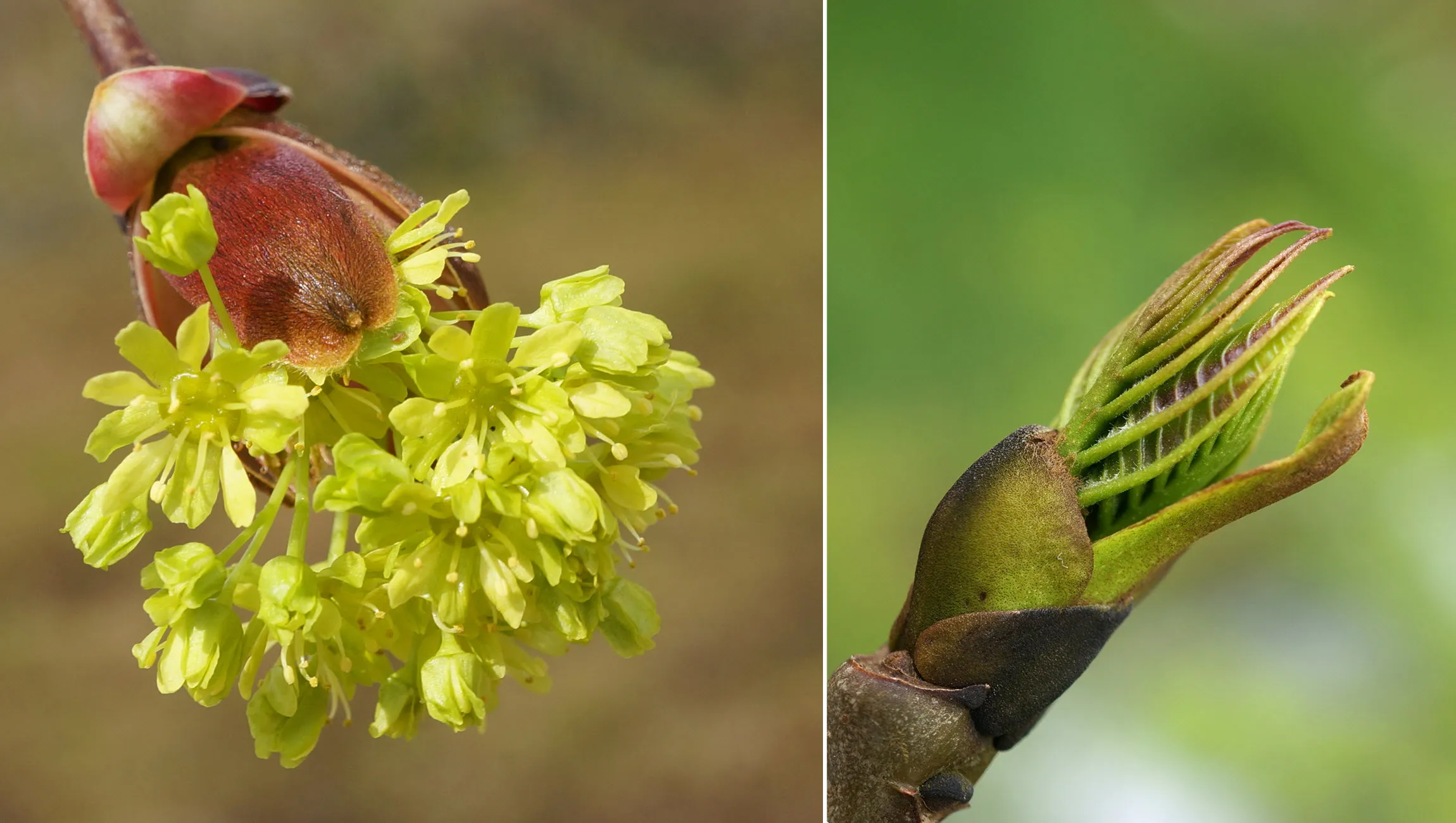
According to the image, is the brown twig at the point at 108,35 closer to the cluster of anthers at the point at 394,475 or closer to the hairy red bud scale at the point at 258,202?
the hairy red bud scale at the point at 258,202

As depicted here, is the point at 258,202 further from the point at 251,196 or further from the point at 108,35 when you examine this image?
the point at 108,35

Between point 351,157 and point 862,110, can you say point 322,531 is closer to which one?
point 862,110

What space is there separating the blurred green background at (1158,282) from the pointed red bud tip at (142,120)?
0.74 metres

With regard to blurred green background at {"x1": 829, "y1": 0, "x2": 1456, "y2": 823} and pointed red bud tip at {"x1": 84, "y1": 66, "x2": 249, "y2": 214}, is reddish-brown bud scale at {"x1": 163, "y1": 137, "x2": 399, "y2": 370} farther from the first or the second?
blurred green background at {"x1": 829, "y1": 0, "x2": 1456, "y2": 823}

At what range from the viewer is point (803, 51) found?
2473 millimetres

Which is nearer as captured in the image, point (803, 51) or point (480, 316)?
point (480, 316)

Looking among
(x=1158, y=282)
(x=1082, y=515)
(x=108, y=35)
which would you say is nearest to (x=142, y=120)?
(x=108, y=35)

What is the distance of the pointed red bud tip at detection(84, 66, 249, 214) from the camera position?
0.67 meters

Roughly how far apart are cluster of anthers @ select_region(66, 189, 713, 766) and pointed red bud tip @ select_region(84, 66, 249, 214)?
0.14m

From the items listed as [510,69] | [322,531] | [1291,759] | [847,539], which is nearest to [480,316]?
[847,539]

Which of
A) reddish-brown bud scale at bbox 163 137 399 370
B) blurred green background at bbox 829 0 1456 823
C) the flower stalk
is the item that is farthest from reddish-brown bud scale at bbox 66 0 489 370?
blurred green background at bbox 829 0 1456 823

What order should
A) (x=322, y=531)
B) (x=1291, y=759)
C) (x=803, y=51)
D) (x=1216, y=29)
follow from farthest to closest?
(x=803, y=51), (x=322, y=531), (x=1216, y=29), (x=1291, y=759)

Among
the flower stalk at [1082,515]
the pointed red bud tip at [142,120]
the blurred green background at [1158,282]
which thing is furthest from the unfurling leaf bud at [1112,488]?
the blurred green background at [1158,282]

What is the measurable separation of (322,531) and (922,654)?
160cm
